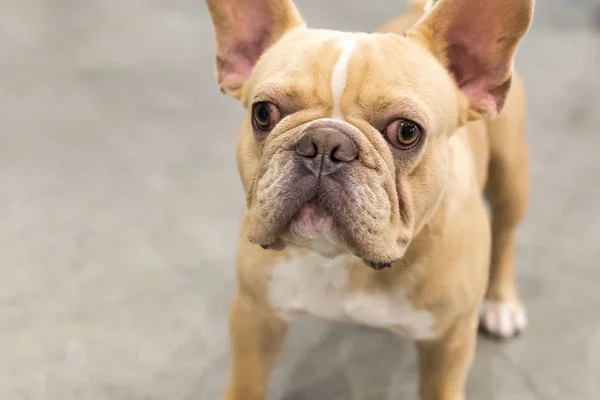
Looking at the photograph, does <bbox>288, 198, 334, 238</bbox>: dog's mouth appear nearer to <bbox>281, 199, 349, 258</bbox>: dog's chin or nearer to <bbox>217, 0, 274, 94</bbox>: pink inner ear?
<bbox>281, 199, 349, 258</bbox>: dog's chin

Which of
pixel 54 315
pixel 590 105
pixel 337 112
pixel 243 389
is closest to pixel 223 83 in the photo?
pixel 337 112

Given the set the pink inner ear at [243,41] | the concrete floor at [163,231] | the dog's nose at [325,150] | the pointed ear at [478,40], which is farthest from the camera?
the concrete floor at [163,231]

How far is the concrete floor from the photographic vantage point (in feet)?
5.33

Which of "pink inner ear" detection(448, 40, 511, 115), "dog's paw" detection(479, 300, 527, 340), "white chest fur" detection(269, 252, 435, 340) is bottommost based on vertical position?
"dog's paw" detection(479, 300, 527, 340)

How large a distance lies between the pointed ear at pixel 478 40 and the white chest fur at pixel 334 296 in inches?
13.4

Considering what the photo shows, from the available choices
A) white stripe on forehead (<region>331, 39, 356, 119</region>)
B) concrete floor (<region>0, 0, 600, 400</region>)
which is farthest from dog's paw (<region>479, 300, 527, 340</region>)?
white stripe on forehead (<region>331, 39, 356, 119</region>)

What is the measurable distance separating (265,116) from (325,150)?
0.14 meters

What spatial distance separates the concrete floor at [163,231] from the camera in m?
1.62

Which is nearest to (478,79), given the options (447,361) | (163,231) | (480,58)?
(480,58)

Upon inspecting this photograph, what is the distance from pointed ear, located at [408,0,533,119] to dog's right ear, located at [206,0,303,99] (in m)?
0.22

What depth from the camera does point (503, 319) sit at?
1.71 m

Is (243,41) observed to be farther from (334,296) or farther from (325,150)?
(334,296)

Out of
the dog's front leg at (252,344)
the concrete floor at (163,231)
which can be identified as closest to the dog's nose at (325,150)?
the dog's front leg at (252,344)

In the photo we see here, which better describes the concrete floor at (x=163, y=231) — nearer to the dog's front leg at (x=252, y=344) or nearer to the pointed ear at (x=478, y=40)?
the dog's front leg at (x=252, y=344)
